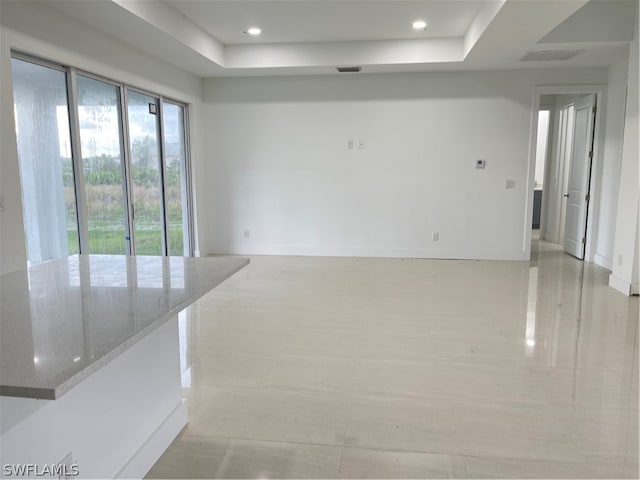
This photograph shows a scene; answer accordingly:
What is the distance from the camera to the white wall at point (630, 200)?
15.2 feet

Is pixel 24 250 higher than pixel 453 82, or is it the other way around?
pixel 453 82

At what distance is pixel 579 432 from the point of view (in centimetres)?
229

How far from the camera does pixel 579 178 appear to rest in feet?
22.0

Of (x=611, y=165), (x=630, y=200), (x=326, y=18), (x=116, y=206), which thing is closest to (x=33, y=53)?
(x=116, y=206)

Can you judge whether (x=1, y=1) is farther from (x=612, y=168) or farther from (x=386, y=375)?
(x=612, y=168)

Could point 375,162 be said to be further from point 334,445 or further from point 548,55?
point 334,445

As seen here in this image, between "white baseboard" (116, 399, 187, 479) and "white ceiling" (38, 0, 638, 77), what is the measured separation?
3163 mm

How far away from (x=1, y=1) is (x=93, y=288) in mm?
2720

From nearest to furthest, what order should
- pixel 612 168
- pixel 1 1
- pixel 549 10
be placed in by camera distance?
pixel 1 1, pixel 549 10, pixel 612 168

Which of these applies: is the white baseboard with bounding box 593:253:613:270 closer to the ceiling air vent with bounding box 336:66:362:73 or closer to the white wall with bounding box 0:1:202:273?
the ceiling air vent with bounding box 336:66:362:73

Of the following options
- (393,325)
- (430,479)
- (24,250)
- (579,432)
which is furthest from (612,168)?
(24,250)
